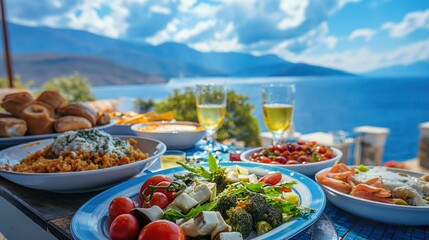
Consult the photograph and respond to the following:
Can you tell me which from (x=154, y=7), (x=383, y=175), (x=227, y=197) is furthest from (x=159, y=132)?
(x=154, y=7)

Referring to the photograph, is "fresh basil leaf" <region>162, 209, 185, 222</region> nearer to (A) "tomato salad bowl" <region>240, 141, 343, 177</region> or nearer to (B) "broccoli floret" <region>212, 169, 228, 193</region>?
(B) "broccoli floret" <region>212, 169, 228, 193</region>

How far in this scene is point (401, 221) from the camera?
731 mm

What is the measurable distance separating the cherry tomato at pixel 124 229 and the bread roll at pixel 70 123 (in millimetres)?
1098

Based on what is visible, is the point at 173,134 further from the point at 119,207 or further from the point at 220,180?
the point at 119,207

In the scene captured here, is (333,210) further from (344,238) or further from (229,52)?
(229,52)

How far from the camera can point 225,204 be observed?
0.68 m

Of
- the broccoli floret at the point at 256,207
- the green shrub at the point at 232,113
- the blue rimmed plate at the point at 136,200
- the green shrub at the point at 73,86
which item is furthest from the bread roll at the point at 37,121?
the green shrub at the point at 73,86

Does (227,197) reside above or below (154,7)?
below

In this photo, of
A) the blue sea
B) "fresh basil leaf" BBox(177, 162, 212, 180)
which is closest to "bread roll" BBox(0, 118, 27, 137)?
"fresh basil leaf" BBox(177, 162, 212, 180)

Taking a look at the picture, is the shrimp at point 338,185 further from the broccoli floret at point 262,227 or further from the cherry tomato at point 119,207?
the cherry tomato at point 119,207

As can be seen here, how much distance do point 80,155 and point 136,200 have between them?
32cm

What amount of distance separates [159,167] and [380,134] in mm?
7471

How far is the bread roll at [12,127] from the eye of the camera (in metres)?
1.40

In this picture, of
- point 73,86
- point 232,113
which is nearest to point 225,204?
point 232,113
